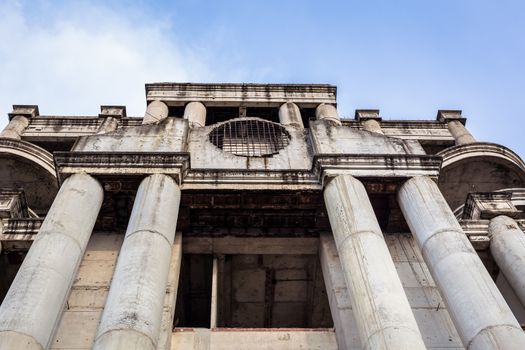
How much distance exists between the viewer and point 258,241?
55.2 ft

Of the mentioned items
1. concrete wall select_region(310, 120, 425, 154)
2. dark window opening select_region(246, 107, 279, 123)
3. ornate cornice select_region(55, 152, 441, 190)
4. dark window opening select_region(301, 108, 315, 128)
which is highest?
dark window opening select_region(301, 108, 315, 128)

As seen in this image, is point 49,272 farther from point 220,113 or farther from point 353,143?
point 220,113

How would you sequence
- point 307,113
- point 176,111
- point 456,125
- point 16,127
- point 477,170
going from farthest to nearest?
point 307,113 → point 176,111 → point 456,125 → point 16,127 → point 477,170

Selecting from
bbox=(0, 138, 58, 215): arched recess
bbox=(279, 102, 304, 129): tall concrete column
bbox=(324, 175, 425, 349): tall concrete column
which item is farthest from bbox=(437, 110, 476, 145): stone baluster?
bbox=(0, 138, 58, 215): arched recess

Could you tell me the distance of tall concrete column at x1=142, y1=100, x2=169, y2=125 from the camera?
941 inches

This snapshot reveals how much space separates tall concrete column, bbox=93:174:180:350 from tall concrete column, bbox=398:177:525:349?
6470 mm

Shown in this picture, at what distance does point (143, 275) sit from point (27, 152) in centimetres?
1228

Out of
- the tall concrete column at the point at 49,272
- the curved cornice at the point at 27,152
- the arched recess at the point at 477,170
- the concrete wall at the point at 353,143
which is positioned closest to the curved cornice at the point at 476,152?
the arched recess at the point at 477,170

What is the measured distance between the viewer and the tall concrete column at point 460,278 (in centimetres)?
1039

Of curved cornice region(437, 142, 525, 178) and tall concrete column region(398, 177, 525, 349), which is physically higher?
curved cornice region(437, 142, 525, 178)

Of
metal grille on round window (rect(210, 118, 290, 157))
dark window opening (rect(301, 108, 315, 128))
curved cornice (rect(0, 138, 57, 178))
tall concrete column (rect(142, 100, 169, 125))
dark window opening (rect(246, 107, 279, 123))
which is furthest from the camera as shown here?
dark window opening (rect(301, 108, 315, 128))

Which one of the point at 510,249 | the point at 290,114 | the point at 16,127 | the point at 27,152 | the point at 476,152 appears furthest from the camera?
the point at 290,114

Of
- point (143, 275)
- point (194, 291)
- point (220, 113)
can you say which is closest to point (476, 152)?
point (220, 113)

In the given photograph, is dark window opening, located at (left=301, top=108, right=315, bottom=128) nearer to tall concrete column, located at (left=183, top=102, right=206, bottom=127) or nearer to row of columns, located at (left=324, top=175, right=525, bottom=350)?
tall concrete column, located at (left=183, top=102, right=206, bottom=127)
